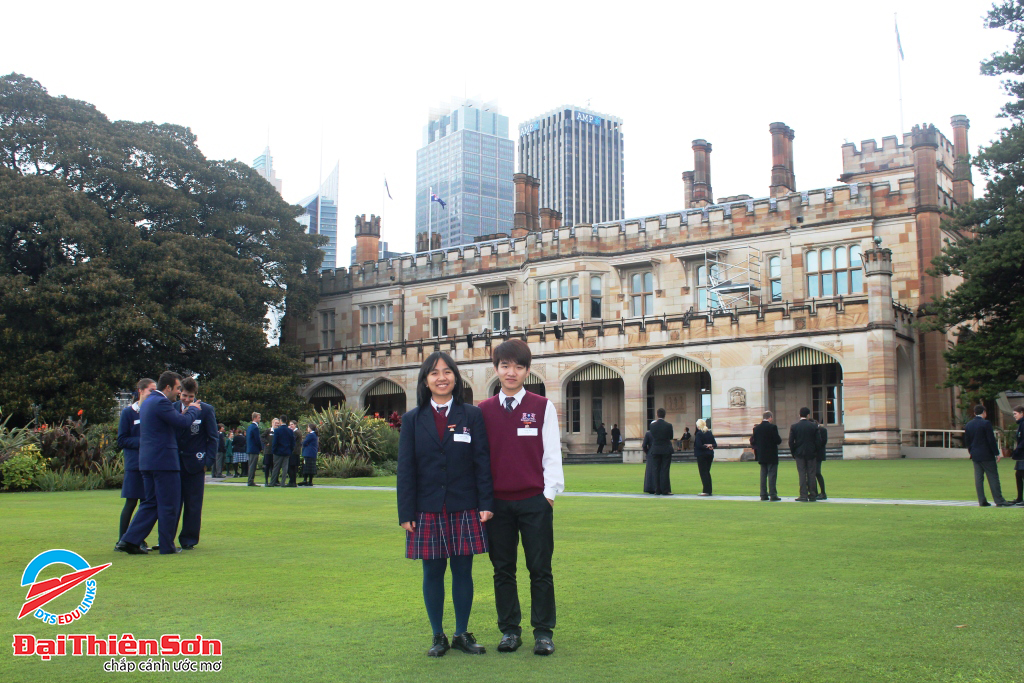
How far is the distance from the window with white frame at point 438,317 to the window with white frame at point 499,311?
96.1 inches

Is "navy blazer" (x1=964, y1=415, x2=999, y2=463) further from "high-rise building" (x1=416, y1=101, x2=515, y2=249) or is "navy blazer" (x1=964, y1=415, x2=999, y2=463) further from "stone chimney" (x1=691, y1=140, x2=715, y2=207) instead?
"high-rise building" (x1=416, y1=101, x2=515, y2=249)

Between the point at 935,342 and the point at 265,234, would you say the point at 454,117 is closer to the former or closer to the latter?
the point at 265,234

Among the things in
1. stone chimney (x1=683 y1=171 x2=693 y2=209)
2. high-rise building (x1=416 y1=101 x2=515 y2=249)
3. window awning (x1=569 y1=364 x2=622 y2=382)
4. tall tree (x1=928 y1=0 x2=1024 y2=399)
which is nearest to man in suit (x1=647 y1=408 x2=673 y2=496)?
tall tree (x1=928 y1=0 x2=1024 y2=399)

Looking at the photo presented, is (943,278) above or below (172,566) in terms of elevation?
above

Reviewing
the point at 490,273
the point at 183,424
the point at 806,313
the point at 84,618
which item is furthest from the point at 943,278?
the point at 84,618

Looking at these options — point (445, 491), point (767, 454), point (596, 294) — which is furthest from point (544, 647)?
point (596, 294)

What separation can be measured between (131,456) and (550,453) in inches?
220

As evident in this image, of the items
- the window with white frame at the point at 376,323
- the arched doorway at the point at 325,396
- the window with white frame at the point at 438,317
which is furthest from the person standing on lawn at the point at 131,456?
the window with white frame at the point at 376,323

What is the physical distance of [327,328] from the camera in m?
42.6

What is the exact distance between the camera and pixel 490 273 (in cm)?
3812

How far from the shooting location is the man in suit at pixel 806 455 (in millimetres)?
13359

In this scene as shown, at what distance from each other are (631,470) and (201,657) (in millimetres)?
20139

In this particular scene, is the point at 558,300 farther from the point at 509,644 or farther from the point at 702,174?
the point at 509,644

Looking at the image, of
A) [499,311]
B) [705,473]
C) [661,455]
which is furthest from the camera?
[499,311]
